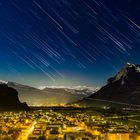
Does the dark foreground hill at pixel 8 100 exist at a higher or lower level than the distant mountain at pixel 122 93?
lower

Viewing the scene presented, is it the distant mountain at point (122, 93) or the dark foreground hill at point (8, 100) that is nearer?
the dark foreground hill at point (8, 100)

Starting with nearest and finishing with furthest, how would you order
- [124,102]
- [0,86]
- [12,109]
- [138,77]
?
1. [12,109]
2. [0,86]
3. [124,102]
4. [138,77]

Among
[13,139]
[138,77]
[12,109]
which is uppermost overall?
[138,77]

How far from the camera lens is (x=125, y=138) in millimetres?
46125

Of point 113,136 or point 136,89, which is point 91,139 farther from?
point 136,89

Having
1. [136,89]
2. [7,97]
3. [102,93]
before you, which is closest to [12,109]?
[7,97]

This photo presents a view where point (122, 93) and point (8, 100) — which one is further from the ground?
point (122, 93)

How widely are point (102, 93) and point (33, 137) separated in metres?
149

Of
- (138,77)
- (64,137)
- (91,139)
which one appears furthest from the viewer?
(138,77)

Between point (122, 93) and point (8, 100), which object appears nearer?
point (8, 100)

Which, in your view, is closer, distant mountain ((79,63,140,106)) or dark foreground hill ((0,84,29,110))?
dark foreground hill ((0,84,29,110))

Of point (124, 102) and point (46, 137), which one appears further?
point (124, 102)

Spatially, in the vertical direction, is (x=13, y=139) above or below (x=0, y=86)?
below

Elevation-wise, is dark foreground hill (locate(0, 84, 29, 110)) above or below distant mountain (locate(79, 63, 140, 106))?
below
